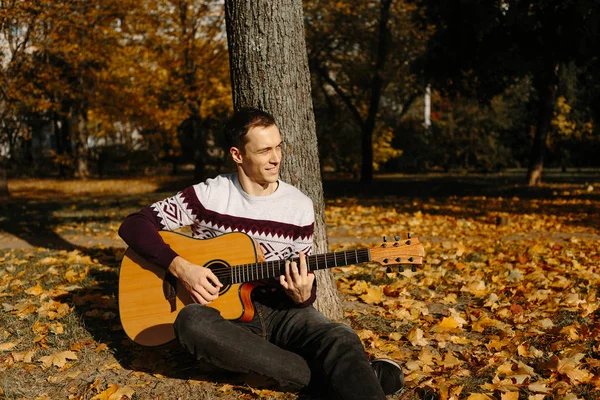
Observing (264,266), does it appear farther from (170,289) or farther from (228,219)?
(170,289)

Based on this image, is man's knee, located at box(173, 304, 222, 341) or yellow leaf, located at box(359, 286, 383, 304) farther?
yellow leaf, located at box(359, 286, 383, 304)

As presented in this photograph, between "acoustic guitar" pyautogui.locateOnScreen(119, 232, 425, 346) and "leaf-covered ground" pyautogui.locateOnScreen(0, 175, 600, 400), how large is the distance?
37 centimetres

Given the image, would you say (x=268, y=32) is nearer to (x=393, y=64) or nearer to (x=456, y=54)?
(x=456, y=54)

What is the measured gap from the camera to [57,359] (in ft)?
12.0

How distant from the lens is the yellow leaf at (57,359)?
11.9ft

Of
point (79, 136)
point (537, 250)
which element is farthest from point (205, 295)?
point (79, 136)

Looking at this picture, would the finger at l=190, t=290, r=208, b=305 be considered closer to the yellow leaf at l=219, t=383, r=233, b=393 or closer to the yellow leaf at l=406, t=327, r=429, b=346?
the yellow leaf at l=219, t=383, r=233, b=393

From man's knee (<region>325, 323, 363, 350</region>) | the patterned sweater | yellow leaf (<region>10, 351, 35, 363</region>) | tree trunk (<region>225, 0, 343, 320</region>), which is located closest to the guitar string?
the patterned sweater

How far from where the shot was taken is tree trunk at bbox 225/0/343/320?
4.05m

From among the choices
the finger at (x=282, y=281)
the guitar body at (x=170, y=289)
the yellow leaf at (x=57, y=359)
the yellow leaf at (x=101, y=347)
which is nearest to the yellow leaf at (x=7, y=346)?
the yellow leaf at (x=57, y=359)

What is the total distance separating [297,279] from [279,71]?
1681mm

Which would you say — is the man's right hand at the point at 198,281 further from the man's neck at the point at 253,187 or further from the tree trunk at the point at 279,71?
the tree trunk at the point at 279,71

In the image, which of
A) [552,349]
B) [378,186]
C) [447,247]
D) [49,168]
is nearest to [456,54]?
[378,186]

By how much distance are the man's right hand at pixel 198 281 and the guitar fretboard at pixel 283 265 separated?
12 centimetres
